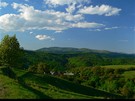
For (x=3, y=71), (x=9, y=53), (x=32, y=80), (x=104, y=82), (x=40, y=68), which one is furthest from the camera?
(x=104, y=82)

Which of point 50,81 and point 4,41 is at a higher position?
point 4,41

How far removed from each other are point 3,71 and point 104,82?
501 ft

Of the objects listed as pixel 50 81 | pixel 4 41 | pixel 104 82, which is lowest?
pixel 104 82

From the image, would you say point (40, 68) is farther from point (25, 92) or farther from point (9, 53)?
point (25, 92)

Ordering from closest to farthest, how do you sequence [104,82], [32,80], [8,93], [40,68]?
[8,93]
[32,80]
[40,68]
[104,82]

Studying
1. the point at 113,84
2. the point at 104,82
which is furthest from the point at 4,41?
the point at 104,82

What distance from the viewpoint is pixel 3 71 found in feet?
163

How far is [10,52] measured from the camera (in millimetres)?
95688

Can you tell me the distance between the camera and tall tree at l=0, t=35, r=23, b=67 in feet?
313

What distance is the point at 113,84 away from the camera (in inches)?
7008

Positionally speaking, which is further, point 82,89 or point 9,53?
point 9,53

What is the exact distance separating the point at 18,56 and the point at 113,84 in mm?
94031

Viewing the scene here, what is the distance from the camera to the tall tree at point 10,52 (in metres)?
95.4

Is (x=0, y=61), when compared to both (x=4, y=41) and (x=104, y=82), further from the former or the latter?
(x=104, y=82)
